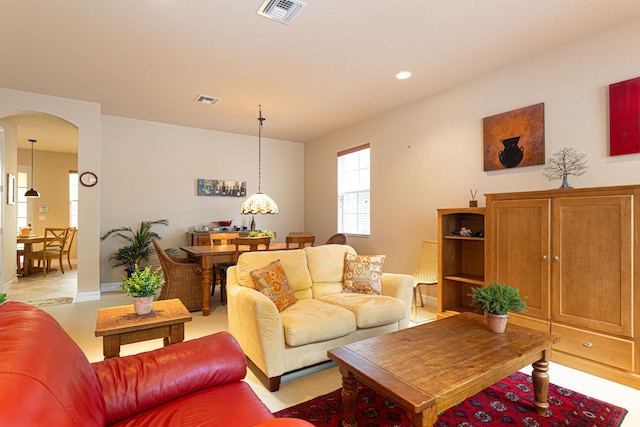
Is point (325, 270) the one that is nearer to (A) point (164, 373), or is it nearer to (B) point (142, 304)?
(B) point (142, 304)

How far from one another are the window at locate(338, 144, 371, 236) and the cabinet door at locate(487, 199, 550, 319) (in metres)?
2.45

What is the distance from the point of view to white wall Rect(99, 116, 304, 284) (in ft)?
17.4

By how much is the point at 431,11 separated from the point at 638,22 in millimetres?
1726

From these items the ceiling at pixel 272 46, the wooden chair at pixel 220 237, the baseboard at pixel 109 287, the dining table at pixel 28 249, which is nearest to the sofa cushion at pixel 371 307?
the ceiling at pixel 272 46

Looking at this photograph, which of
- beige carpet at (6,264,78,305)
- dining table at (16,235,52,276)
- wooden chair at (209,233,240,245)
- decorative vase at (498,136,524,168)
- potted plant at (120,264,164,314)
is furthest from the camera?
dining table at (16,235,52,276)

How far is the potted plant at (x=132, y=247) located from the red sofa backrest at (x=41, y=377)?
4365 millimetres

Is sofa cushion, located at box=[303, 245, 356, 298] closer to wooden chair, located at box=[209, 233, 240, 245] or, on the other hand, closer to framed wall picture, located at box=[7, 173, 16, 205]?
wooden chair, located at box=[209, 233, 240, 245]

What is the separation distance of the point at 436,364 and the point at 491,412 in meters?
0.69

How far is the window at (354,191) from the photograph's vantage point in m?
5.44

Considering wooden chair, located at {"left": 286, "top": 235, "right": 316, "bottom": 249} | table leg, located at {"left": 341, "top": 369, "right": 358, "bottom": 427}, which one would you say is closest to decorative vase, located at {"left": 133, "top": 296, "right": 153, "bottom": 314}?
table leg, located at {"left": 341, "top": 369, "right": 358, "bottom": 427}

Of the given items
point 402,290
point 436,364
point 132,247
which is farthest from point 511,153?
point 132,247

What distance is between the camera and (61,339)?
3.59 ft

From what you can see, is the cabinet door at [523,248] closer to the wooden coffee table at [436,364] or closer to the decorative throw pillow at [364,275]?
the wooden coffee table at [436,364]

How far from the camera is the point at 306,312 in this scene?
2.54 meters
